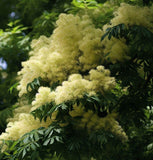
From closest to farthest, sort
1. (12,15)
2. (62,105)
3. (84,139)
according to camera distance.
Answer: (62,105) → (84,139) → (12,15)

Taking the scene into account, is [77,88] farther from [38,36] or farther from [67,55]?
[38,36]

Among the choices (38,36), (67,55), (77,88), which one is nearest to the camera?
(77,88)

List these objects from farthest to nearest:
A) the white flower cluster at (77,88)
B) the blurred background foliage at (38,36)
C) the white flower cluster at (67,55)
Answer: the blurred background foliage at (38,36) → the white flower cluster at (67,55) → the white flower cluster at (77,88)

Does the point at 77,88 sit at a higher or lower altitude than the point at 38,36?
higher

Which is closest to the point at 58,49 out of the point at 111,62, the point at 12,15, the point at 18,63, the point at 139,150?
the point at 111,62

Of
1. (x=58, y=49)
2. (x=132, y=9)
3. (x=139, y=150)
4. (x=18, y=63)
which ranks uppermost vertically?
(x=132, y=9)

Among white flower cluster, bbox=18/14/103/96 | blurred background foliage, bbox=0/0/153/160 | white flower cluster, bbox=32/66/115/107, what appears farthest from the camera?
blurred background foliage, bbox=0/0/153/160

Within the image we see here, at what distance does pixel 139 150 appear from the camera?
16.2 ft

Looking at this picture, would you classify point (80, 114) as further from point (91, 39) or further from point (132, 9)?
point (132, 9)

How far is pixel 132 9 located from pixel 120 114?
56.4 inches

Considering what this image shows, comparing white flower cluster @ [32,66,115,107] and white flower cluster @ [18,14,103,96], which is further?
white flower cluster @ [18,14,103,96]

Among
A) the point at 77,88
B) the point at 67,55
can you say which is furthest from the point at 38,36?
the point at 77,88

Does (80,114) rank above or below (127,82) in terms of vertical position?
below

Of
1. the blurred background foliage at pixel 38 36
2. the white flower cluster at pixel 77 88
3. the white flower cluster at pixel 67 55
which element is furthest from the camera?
the blurred background foliage at pixel 38 36
